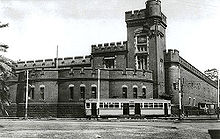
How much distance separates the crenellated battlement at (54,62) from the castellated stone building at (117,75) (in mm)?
154

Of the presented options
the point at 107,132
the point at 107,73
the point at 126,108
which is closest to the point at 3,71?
the point at 107,132

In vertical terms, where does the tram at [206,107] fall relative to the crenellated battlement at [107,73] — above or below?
below

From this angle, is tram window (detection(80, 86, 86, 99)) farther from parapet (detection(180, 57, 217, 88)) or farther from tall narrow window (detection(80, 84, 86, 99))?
parapet (detection(180, 57, 217, 88))

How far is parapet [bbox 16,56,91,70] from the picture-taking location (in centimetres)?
4479

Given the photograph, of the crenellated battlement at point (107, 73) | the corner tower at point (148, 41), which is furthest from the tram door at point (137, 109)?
the corner tower at point (148, 41)

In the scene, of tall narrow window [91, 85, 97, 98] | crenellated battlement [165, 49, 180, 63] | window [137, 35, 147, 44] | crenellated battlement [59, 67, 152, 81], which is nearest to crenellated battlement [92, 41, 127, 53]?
window [137, 35, 147, 44]

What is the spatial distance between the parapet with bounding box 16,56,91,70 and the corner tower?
24.8 feet

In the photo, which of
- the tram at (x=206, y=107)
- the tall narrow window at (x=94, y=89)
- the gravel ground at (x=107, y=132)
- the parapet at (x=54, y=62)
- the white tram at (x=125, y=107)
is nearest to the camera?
the gravel ground at (x=107, y=132)

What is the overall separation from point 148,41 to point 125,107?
1097 cm

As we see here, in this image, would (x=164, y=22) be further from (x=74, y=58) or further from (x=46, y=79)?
(x=46, y=79)

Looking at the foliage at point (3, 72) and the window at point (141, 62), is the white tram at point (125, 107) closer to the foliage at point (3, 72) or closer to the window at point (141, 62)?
the window at point (141, 62)

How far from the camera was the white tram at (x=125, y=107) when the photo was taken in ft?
104

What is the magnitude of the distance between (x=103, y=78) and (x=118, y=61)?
5.60m

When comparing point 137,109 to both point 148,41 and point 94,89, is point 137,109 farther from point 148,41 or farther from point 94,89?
point 148,41
